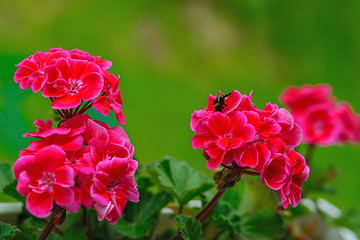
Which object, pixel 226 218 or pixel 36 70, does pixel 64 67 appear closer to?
pixel 36 70

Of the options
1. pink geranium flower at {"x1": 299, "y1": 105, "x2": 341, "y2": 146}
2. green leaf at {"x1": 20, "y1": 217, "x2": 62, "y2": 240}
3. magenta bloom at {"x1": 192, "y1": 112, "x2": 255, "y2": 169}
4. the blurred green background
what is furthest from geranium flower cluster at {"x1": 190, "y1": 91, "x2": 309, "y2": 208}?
the blurred green background

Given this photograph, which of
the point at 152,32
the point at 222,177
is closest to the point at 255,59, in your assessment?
the point at 152,32

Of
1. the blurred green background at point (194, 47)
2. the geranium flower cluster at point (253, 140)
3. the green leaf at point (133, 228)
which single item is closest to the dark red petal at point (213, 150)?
the geranium flower cluster at point (253, 140)

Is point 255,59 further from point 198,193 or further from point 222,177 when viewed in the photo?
point 222,177

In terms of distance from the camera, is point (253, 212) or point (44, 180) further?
point (253, 212)

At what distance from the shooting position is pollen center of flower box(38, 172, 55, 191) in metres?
0.41

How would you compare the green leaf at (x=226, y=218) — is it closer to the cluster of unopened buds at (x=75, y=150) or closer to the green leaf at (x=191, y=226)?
the green leaf at (x=191, y=226)

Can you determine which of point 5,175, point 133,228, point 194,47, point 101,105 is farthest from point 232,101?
point 194,47

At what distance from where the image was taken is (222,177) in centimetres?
51

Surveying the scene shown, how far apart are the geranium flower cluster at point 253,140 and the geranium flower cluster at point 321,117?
0.44 m

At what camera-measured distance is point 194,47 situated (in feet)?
7.32

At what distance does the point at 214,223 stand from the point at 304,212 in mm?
190

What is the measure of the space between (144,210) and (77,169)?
281 millimetres

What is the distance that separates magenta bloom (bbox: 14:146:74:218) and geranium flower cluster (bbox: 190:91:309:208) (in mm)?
141
